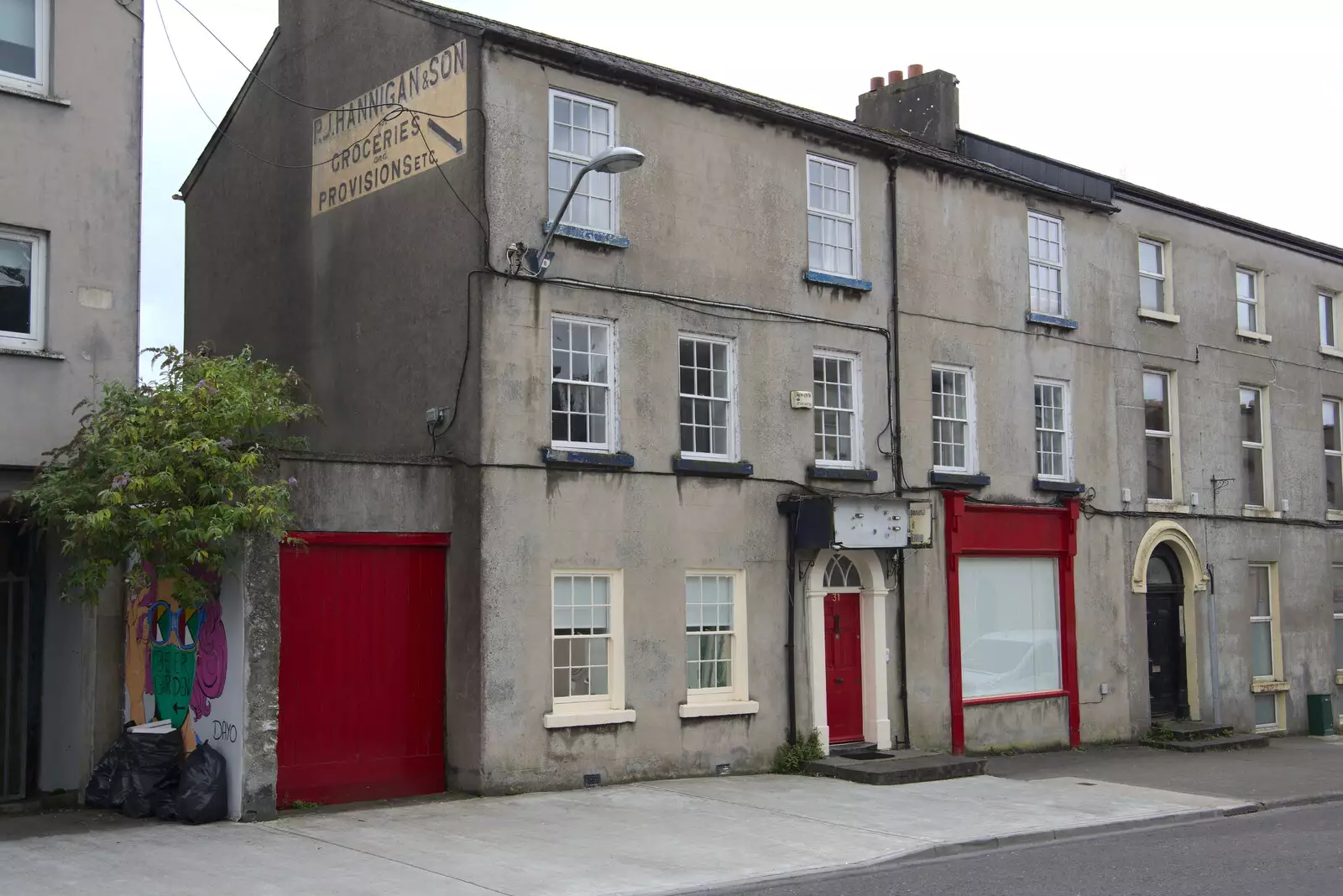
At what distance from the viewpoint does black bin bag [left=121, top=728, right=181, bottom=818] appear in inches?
529

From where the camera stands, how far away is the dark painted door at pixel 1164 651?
76.6ft

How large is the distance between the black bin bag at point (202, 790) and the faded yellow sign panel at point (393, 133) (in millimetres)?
7089

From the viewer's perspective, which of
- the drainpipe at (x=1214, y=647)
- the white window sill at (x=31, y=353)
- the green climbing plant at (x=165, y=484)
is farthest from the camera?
the drainpipe at (x=1214, y=647)

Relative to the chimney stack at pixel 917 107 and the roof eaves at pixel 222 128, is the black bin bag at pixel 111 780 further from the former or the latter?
the chimney stack at pixel 917 107

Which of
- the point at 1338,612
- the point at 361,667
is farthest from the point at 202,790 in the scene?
the point at 1338,612

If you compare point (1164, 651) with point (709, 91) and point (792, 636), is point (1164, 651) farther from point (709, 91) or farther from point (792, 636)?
point (709, 91)

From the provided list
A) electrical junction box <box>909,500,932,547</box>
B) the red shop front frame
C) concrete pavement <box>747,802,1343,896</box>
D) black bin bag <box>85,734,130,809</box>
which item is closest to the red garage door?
black bin bag <box>85,734,130,809</box>

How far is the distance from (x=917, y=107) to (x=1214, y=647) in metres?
10.4

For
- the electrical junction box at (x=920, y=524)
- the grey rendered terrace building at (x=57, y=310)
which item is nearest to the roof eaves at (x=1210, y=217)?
the electrical junction box at (x=920, y=524)

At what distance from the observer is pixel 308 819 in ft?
44.1

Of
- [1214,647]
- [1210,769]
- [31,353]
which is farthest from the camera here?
[1214,647]

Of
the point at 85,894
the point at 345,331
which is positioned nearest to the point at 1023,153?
the point at 345,331

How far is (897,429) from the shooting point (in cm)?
1958

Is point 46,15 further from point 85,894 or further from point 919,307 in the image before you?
point 919,307
